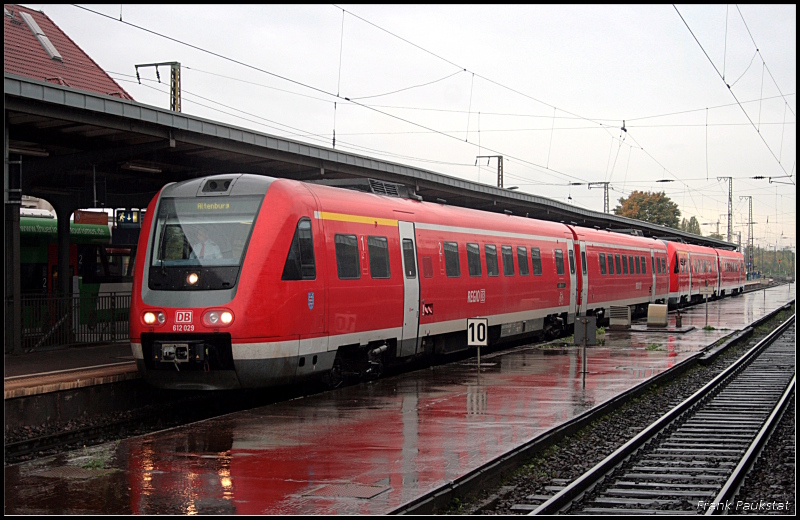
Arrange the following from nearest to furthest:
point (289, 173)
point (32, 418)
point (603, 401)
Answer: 1. point (32, 418)
2. point (603, 401)
3. point (289, 173)

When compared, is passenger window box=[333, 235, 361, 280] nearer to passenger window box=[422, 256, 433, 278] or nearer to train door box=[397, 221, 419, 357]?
train door box=[397, 221, 419, 357]

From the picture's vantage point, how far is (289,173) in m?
20.2

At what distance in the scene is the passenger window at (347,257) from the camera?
12867 millimetres

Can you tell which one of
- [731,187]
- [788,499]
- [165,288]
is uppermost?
[731,187]

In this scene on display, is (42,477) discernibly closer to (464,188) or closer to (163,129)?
(163,129)

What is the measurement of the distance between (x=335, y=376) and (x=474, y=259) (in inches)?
221

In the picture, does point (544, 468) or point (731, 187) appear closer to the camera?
point (544, 468)

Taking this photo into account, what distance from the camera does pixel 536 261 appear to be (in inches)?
864

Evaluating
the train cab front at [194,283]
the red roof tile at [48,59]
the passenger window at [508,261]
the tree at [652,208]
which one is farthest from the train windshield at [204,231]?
the tree at [652,208]

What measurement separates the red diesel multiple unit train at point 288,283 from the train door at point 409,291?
36 mm

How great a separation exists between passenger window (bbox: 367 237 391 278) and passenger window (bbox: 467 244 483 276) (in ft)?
12.3

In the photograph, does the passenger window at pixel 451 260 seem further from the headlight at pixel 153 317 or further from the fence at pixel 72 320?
the fence at pixel 72 320

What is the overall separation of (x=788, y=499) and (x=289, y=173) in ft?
46.6

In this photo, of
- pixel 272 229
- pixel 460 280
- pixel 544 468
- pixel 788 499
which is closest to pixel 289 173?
pixel 460 280
